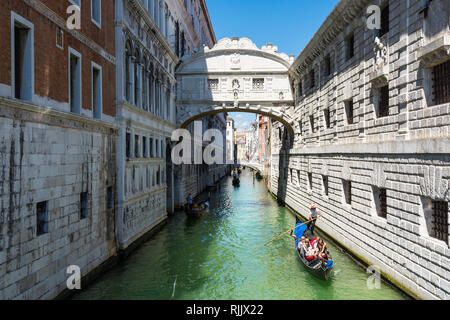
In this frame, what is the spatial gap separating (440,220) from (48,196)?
8.73 meters

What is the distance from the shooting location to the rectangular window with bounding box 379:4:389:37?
10.4m

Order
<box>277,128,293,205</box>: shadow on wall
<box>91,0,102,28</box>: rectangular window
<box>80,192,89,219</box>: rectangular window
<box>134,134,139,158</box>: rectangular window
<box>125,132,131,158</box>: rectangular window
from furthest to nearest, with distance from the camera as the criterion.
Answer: <box>277,128,293,205</box>: shadow on wall < <box>134,134,139,158</box>: rectangular window < <box>125,132,131,158</box>: rectangular window < <box>91,0,102,28</box>: rectangular window < <box>80,192,89,219</box>: rectangular window

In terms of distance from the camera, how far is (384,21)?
10.5 m

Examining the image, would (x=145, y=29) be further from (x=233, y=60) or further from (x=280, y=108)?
(x=280, y=108)

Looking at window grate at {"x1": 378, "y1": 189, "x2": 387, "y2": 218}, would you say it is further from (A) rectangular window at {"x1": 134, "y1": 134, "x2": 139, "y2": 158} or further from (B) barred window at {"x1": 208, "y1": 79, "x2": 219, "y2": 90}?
(B) barred window at {"x1": 208, "y1": 79, "x2": 219, "y2": 90}

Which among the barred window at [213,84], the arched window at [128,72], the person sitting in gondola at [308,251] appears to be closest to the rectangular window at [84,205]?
the arched window at [128,72]

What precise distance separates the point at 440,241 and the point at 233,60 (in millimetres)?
16918

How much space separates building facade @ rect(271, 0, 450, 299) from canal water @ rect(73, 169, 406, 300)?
3.72ft

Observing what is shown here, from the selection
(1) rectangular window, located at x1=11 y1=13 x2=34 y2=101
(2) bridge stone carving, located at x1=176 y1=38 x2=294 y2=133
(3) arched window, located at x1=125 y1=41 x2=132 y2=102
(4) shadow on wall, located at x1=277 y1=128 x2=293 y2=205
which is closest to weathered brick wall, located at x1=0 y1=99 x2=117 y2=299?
(1) rectangular window, located at x1=11 y1=13 x2=34 y2=101

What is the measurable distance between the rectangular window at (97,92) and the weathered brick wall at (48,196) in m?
0.49

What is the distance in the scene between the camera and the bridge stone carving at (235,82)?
72.0ft

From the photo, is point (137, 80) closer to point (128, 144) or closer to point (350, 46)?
point (128, 144)

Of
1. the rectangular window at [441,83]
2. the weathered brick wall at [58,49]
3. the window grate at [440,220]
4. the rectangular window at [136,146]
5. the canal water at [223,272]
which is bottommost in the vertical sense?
the canal water at [223,272]

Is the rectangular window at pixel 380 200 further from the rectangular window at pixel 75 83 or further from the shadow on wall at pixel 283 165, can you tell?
the shadow on wall at pixel 283 165
